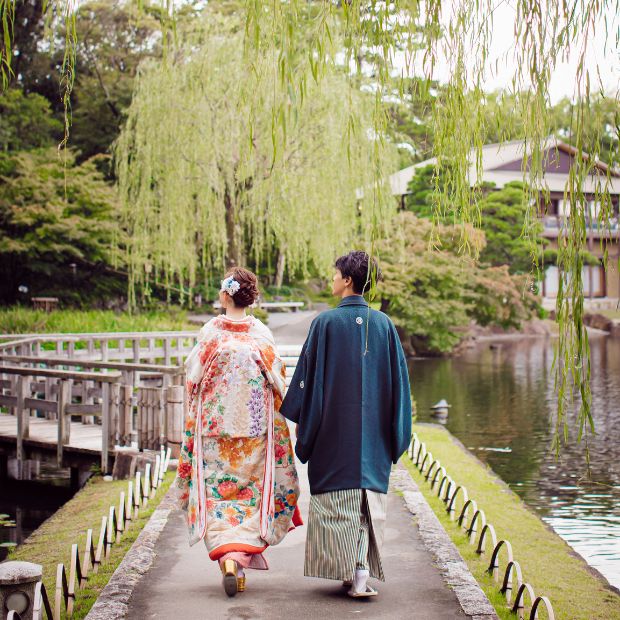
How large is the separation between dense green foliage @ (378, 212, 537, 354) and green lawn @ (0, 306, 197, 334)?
6.81 meters

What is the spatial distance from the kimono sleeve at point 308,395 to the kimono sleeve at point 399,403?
1.12 ft

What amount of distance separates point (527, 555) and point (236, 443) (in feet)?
10.3

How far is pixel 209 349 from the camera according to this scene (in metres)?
4.48

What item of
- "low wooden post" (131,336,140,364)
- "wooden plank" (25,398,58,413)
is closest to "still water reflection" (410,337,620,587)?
"wooden plank" (25,398,58,413)

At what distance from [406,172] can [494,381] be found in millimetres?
18835

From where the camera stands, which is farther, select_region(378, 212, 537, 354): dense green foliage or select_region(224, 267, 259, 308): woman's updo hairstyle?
select_region(378, 212, 537, 354): dense green foliage

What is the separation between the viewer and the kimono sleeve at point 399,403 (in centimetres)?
417

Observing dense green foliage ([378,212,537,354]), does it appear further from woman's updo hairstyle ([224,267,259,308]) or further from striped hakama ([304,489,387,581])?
striped hakama ([304,489,387,581])

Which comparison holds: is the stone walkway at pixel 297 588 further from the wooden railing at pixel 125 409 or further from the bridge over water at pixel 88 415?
the bridge over water at pixel 88 415

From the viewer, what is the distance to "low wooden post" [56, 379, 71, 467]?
30.1ft

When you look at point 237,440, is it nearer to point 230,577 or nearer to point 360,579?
point 230,577

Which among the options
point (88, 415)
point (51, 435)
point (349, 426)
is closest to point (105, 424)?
point (88, 415)

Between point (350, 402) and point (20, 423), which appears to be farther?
point (20, 423)

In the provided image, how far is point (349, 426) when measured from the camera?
4.12 meters
